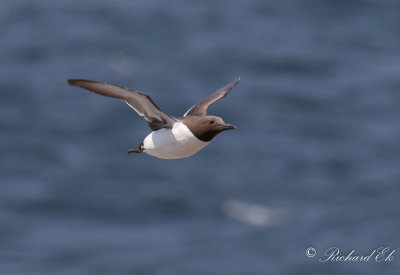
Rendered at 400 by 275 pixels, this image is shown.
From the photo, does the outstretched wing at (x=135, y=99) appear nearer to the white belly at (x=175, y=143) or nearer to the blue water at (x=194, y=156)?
the white belly at (x=175, y=143)

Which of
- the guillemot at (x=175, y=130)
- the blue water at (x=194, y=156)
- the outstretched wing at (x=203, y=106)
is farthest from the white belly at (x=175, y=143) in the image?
the blue water at (x=194, y=156)

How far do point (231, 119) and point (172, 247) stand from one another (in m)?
13.7

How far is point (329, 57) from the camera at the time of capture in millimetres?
109875

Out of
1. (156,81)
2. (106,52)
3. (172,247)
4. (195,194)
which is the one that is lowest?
(172,247)

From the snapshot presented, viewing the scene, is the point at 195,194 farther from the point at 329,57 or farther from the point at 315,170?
the point at 329,57

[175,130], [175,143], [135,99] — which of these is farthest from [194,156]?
[135,99]

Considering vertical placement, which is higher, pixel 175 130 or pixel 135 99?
pixel 135 99

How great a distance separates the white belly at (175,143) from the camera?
661 inches

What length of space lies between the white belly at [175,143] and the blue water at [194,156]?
65.9 metres

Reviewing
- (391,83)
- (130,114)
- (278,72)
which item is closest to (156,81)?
(130,114)

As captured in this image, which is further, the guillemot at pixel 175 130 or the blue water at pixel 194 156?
the blue water at pixel 194 156

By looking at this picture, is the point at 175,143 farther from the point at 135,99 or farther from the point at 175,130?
the point at 135,99

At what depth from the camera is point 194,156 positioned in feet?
295

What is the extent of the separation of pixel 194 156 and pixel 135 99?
2885 inches
